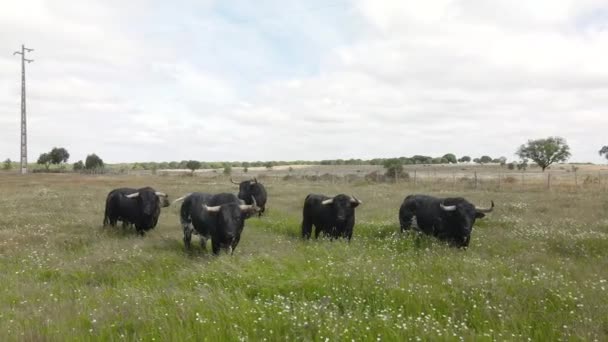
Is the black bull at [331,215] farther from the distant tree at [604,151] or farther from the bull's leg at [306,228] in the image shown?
the distant tree at [604,151]

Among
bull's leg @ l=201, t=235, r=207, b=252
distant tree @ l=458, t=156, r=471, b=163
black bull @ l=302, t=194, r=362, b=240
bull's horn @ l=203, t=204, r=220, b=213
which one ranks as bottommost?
bull's leg @ l=201, t=235, r=207, b=252

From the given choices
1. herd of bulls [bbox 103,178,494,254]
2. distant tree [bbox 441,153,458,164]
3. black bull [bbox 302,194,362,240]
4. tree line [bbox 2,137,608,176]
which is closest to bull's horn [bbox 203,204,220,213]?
→ herd of bulls [bbox 103,178,494,254]

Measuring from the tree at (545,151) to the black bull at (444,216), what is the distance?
66489 mm

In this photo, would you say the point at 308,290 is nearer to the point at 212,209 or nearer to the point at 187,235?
the point at 212,209

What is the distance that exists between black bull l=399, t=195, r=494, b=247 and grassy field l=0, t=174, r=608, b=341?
635mm

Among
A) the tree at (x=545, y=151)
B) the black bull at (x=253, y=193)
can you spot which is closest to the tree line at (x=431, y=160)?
the tree at (x=545, y=151)

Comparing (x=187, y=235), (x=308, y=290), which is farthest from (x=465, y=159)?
(x=308, y=290)

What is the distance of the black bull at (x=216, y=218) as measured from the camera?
11.4m

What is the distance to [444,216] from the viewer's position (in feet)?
42.7

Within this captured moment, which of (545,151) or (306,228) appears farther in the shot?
(545,151)

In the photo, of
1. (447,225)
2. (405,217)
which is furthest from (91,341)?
(405,217)

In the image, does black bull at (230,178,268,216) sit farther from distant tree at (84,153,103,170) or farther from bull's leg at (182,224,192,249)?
distant tree at (84,153,103,170)

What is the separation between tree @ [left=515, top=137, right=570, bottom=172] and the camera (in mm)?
70688

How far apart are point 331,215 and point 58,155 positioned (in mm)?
106089
